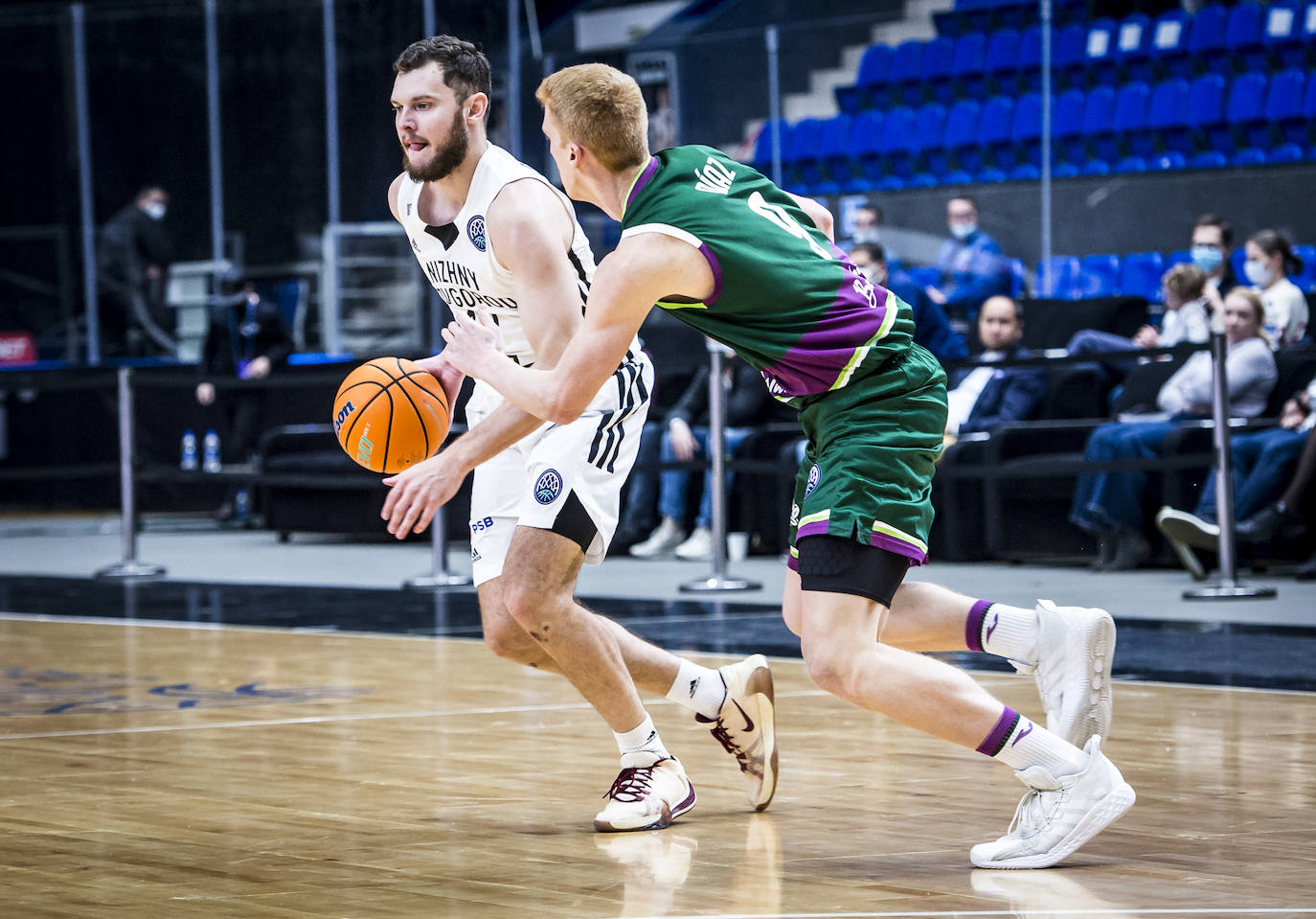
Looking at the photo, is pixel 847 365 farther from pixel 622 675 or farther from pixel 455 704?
pixel 455 704

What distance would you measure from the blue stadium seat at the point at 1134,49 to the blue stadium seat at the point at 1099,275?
2834 millimetres

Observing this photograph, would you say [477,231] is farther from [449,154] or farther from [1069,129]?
[1069,129]

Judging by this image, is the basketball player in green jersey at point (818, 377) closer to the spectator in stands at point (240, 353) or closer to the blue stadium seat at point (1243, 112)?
the blue stadium seat at point (1243, 112)

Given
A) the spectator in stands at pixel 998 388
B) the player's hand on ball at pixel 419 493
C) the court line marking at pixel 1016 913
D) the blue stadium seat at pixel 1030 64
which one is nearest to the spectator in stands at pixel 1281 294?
the spectator in stands at pixel 998 388

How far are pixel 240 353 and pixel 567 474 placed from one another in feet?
38.0

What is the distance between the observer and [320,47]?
52.2ft

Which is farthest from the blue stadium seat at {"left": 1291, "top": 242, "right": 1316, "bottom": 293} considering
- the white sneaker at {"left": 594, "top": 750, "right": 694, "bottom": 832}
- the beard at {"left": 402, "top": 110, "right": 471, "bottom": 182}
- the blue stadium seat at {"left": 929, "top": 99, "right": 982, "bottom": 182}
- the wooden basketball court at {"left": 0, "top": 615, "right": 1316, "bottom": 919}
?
the white sneaker at {"left": 594, "top": 750, "right": 694, "bottom": 832}

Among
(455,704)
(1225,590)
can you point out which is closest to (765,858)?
(455,704)

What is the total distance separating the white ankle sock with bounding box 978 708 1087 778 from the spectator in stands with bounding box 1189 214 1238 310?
7.33 m

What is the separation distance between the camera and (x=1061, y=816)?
3.51 m

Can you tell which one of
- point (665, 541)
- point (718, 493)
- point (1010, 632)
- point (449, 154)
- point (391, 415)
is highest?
point (449, 154)

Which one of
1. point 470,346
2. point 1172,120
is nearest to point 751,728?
Result: point 470,346

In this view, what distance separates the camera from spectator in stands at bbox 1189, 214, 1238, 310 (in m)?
10.5

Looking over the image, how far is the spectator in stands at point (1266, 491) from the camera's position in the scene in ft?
28.8
